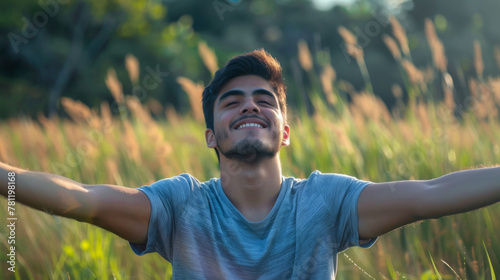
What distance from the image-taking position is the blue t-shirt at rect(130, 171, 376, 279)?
1.75m

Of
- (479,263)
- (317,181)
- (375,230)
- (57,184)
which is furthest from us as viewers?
(479,263)

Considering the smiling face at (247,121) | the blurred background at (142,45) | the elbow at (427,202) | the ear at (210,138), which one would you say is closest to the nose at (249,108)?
the smiling face at (247,121)

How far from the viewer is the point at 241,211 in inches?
73.7

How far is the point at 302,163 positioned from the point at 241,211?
1.43 m

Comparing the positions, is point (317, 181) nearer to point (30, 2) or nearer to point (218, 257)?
point (218, 257)

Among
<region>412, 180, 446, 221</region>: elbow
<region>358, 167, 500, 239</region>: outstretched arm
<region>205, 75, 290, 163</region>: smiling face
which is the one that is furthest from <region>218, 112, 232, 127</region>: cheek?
<region>412, 180, 446, 221</region>: elbow

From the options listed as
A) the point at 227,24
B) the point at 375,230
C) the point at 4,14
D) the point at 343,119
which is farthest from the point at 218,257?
the point at 227,24

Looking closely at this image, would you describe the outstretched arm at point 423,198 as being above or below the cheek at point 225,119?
below

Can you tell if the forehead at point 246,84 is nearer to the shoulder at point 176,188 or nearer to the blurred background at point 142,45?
the shoulder at point 176,188

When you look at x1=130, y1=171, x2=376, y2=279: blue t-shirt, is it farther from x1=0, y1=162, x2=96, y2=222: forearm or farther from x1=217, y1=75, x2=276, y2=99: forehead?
x1=217, y1=75, x2=276, y2=99: forehead

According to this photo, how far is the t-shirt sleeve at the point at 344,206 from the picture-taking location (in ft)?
5.75

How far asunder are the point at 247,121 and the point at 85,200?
615mm

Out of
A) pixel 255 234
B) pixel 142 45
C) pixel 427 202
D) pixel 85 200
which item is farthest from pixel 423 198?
pixel 142 45

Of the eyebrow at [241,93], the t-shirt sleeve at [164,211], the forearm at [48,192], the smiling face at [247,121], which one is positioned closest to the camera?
the forearm at [48,192]
